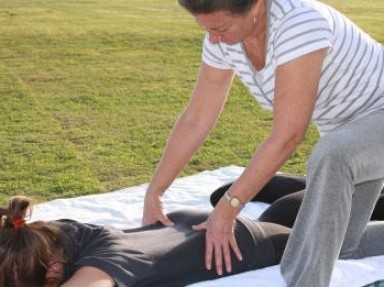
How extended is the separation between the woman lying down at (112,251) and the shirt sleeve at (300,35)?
2.09ft

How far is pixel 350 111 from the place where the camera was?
2.68m

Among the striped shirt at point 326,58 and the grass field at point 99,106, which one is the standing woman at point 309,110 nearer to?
the striped shirt at point 326,58

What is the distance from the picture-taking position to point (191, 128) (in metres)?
3.09

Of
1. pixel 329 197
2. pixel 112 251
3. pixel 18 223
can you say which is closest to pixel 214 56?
pixel 329 197

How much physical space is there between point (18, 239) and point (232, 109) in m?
4.56

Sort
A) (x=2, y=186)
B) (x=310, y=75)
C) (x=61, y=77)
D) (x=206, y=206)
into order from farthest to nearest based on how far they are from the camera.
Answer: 1. (x=61, y=77)
2. (x=2, y=186)
3. (x=206, y=206)
4. (x=310, y=75)

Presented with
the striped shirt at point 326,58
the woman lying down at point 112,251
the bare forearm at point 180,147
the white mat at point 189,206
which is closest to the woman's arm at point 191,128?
the bare forearm at point 180,147

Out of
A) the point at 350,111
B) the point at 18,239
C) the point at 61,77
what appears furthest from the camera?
the point at 61,77

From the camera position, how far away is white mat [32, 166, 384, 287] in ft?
8.45

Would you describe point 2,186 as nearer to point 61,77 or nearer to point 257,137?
point 257,137

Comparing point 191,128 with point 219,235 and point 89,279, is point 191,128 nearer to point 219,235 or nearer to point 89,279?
point 219,235

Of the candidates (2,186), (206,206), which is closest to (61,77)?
(2,186)

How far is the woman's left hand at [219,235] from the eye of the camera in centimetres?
251

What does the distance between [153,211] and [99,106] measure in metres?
3.91
